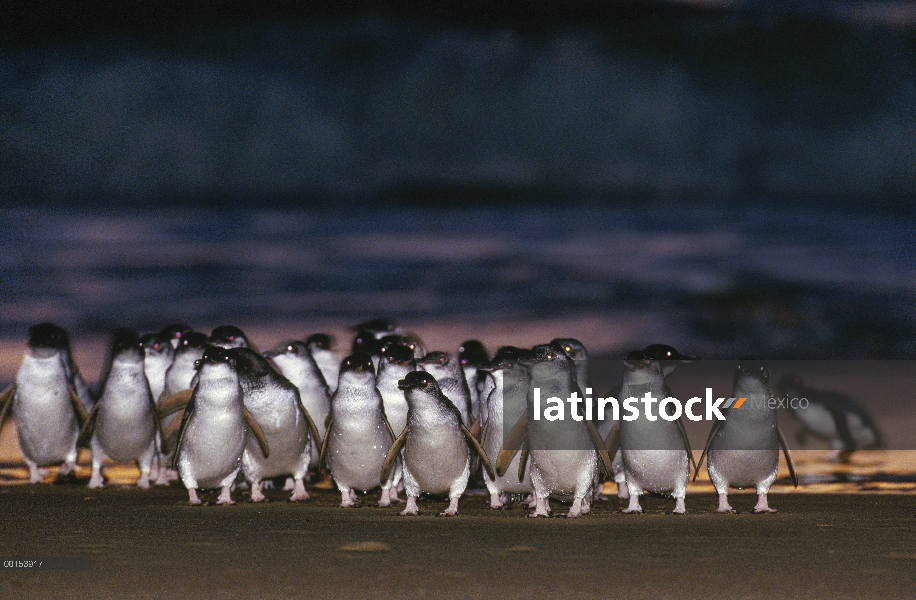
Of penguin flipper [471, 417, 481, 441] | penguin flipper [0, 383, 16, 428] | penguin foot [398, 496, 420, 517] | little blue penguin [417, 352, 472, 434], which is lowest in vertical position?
penguin foot [398, 496, 420, 517]

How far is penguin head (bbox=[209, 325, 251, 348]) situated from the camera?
1170 centimetres

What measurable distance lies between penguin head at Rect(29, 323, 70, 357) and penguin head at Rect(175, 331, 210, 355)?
1.22 metres

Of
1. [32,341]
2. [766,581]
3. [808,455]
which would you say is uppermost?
[32,341]

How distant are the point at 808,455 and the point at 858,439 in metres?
0.64

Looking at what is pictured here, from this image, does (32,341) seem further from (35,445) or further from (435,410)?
(435,410)

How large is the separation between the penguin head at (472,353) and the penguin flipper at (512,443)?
7.98ft

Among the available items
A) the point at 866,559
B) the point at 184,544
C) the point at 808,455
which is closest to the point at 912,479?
the point at 808,455

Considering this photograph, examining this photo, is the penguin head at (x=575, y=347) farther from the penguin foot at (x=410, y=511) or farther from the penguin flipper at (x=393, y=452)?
the penguin foot at (x=410, y=511)

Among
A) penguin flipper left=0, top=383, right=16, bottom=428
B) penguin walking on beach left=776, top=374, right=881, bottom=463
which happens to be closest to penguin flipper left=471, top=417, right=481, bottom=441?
penguin flipper left=0, top=383, right=16, bottom=428

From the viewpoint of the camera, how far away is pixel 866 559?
250 inches

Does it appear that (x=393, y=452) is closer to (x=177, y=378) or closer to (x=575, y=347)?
(x=575, y=347)

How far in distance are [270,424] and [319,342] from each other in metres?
2.62

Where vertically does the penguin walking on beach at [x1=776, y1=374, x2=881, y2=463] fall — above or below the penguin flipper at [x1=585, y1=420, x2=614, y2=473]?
below

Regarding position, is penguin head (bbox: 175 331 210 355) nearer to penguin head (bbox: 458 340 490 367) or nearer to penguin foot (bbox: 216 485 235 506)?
penguin foot (bbox: 216 485 235 506)
